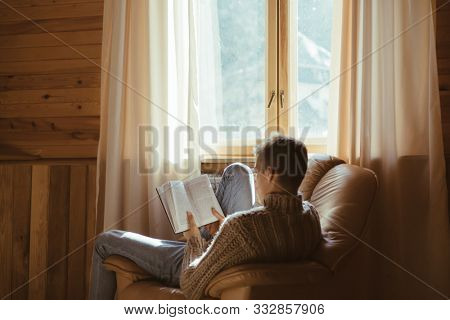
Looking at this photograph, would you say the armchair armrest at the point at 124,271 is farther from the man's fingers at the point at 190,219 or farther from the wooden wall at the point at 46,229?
the wooden wall at the point at 46,229

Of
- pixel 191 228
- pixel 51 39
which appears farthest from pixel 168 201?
pixel 51 39

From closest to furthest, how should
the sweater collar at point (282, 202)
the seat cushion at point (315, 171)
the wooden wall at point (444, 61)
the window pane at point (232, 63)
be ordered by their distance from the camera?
1. the sweater collar at point (282, 202)
2. the seat cushion at point (315, 171)
3. the wooden wall at point (444, 61)
4. the window pane at point (232, 63)

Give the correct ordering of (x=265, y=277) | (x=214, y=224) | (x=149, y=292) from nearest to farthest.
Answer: (x=265, y=277) < (x=149, y=292) < (x=214, y=224)

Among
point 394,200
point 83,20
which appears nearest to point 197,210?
point 394,200

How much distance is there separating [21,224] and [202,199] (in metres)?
1.34

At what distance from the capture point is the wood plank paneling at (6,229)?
8.79 ft

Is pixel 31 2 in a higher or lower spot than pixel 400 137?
higher

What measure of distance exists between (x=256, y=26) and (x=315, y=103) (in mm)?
550

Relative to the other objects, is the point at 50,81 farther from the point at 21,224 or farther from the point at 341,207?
the point at 341,207

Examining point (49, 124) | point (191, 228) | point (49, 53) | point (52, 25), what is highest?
point (52, 25)

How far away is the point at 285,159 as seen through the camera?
1509mm

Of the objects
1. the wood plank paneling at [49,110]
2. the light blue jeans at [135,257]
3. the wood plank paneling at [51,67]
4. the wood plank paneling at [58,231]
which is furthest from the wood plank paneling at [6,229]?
the light blue jeans at [135,257]

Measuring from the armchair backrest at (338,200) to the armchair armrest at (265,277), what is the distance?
0.23 feet
